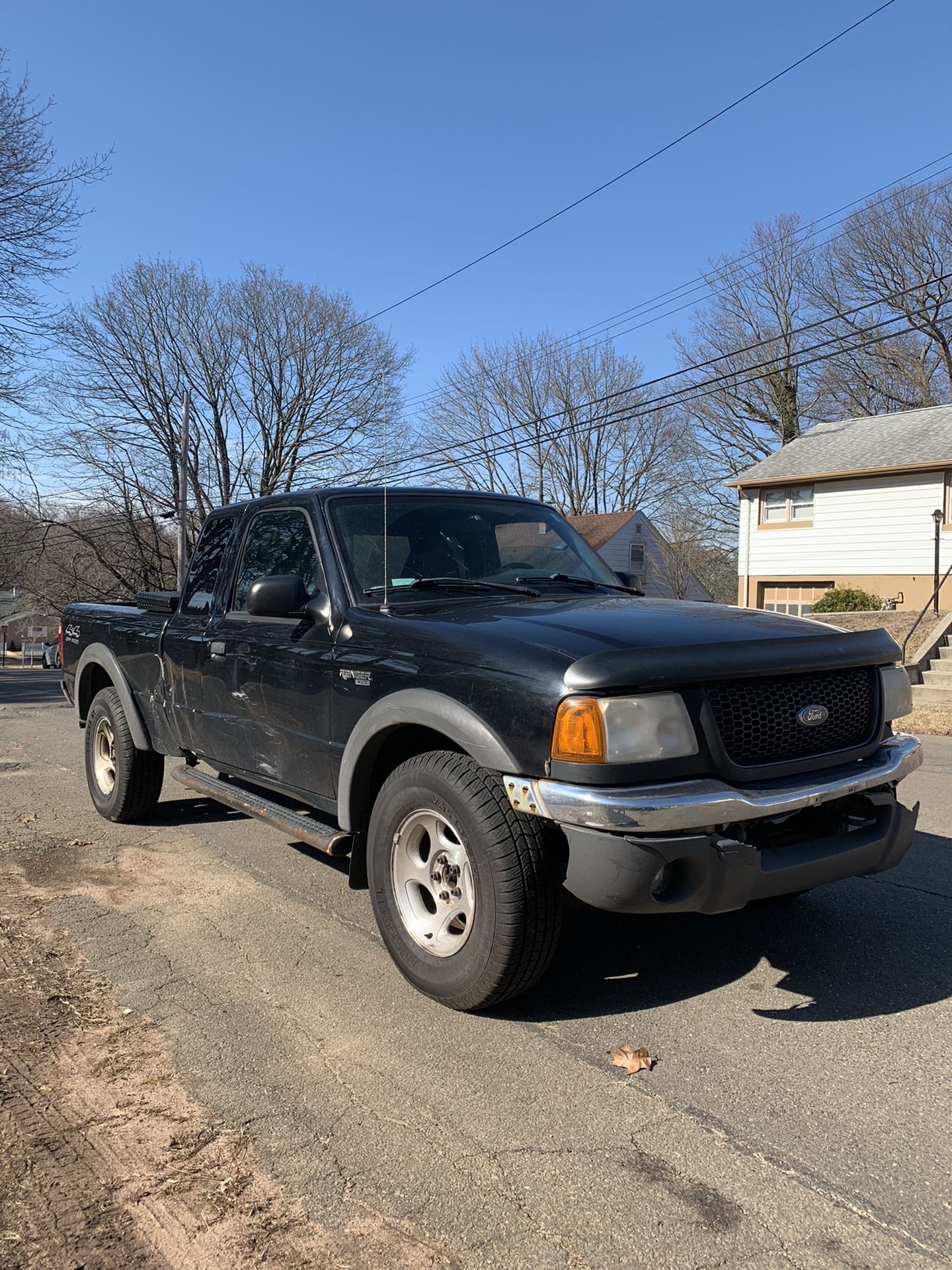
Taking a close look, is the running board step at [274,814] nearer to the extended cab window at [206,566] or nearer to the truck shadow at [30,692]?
the extended cab window at [206,566]

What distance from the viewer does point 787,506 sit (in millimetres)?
24516

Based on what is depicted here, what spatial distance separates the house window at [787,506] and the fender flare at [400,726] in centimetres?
2229

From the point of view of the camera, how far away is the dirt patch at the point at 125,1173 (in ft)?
7.07

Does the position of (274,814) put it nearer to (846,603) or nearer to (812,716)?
(812,716)

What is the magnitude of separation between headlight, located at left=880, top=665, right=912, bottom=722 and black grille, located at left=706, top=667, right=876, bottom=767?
0.07 m

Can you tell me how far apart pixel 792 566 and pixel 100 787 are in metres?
20.9

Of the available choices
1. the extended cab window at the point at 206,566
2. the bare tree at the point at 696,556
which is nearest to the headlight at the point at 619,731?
the extended cab window at the point at 206,566

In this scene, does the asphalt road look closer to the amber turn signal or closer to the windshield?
the amber turn signal

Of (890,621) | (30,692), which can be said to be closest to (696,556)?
(890,621)

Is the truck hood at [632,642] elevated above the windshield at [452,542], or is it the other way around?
the windshield at [452,542]

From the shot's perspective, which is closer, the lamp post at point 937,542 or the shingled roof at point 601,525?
the lamp post at point 937,542

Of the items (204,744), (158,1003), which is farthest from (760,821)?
(204,744)

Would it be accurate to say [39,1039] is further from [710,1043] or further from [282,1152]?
[710,1043]

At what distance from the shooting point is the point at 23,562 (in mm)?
33719
